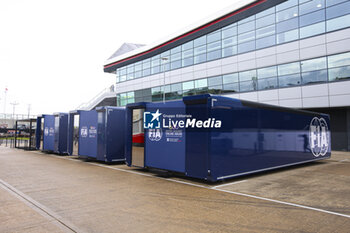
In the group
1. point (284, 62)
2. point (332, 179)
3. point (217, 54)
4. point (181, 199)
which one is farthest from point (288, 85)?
point (181, 199)

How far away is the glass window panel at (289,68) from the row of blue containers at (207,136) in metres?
8.07

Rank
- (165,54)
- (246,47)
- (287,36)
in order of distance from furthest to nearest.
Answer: (165,54) → (246,47) → (287,36)

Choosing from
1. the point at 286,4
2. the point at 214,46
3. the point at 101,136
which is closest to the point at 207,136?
the point at 101,136

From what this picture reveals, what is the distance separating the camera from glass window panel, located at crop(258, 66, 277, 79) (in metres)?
22.3

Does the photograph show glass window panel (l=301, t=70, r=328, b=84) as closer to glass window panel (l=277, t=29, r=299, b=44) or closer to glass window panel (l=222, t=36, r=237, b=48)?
glass window panel (l=277, t=29, r=299, b=44)

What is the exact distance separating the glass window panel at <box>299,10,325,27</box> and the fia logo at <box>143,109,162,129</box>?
17.3m

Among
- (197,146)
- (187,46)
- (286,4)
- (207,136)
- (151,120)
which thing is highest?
(286,4)

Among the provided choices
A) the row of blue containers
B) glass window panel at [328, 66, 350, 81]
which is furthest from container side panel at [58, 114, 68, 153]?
glass window panel at [328, 66, 350, 81]

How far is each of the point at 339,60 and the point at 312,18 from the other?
13.6ft

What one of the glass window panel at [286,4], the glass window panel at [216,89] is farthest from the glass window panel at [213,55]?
the glass window panel at [286,4]

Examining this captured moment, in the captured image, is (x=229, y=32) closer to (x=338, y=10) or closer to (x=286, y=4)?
(x=286, y=4)

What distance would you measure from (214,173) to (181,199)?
1941 mm

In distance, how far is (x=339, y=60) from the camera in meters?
18.8

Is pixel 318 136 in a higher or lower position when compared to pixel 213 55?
lower
